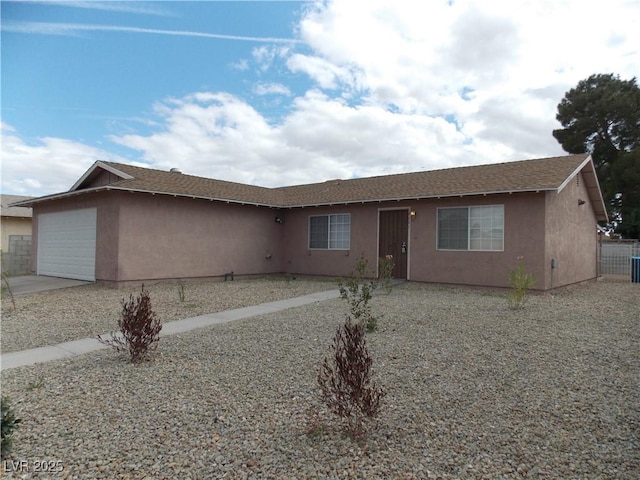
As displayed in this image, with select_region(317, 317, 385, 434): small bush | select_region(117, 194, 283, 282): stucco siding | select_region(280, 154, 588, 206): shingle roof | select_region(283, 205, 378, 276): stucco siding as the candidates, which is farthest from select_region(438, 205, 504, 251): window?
select_region(317, 317, 385, 434): small bush

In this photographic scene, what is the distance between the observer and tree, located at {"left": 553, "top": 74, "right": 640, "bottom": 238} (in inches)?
1092

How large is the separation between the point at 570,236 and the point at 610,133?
22632mm

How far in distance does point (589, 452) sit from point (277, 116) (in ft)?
52.2

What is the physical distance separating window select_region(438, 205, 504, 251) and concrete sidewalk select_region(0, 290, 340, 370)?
163 inches

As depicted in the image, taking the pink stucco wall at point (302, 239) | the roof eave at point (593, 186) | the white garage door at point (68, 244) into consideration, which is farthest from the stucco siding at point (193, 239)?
the roof eave at point (593, 186)

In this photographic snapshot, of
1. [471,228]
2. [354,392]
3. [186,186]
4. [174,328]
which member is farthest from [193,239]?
[354,392]

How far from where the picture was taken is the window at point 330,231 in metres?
15.1

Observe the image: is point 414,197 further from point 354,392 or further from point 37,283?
point 37,283

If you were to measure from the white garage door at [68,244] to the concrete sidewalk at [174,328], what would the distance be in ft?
22.7

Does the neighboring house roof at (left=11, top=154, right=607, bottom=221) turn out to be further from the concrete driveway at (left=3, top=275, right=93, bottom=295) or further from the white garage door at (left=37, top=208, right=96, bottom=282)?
the concrete driveway at (left=3, top=275, right=93, bottom=295)

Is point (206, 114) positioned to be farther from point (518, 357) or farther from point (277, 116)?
point (518, 357)

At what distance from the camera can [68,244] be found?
46.8 ft

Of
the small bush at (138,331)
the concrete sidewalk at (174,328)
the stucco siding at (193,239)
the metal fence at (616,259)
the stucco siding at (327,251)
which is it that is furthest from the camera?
the metal fence at (616,259)

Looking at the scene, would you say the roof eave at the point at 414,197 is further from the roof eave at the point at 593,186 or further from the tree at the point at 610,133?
the tree at the point at 610,133
